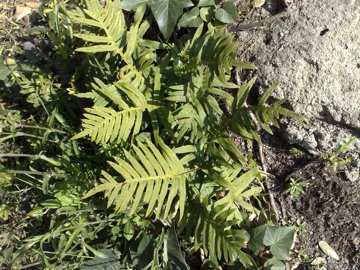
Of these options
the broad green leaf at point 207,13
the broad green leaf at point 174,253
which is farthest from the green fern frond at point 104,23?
the broad green leaf at point 174,253

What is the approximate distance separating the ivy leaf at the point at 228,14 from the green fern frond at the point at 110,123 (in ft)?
2.31

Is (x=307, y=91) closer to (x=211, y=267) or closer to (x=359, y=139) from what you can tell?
(x=359, y=139)

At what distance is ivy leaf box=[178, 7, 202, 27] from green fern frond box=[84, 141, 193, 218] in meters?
0.83

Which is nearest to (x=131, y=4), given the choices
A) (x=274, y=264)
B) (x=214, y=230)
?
(x=214, y=230)

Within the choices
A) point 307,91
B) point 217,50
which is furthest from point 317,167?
point 217,50

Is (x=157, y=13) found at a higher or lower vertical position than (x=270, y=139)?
higher

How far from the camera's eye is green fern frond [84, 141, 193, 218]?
1.96 meters

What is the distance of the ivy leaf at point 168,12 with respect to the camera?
2568 millimetres

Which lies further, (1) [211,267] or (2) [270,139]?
(2) [270,139]

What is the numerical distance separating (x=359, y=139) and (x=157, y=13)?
120 centimetres

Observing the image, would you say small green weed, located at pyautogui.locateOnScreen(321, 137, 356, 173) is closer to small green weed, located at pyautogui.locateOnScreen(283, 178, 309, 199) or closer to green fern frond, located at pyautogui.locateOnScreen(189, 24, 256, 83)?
small green weed, located at pyautogui.locateOnScreen(283, 178, 309, 199)

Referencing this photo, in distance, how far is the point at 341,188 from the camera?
256 cm

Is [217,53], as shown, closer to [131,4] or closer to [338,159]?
[131,4]

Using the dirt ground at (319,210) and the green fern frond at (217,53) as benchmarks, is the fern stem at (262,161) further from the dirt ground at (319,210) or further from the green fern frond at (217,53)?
the green fern frond at (217,53)
